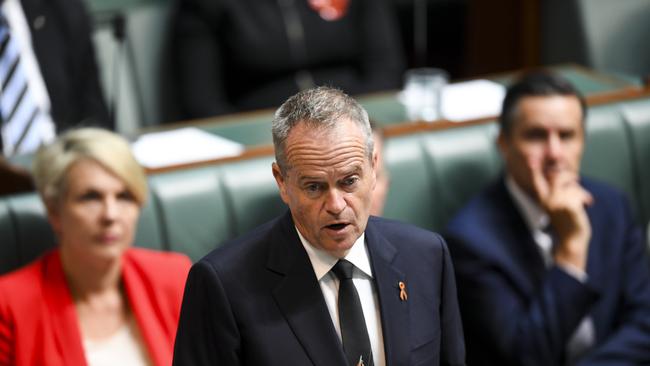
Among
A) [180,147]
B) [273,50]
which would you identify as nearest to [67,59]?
[180,147]

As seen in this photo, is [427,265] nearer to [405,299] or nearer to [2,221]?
[405,299]

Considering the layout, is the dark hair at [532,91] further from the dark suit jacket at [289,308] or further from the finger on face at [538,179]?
the dark suit jacket at [289,308]

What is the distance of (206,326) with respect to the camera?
0.95 m

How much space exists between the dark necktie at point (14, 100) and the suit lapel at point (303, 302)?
1.74 metres

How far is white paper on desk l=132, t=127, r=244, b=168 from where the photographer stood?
234 centimetres

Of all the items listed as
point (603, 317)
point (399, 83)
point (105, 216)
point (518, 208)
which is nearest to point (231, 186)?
point (105, 216)

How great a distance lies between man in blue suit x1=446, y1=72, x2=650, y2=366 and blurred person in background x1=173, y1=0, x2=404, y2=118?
3.41 feet

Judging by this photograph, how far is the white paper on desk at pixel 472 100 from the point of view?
2.64m

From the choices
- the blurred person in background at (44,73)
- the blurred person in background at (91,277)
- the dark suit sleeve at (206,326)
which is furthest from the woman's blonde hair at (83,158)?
the dark suit sleeve at (206,326)

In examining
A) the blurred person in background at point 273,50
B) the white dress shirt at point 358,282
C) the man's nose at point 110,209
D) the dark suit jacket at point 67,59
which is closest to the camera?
the white dress shirt at point 358,282

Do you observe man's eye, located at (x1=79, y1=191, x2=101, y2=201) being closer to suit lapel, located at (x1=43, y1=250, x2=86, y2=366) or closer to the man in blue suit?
suit lapel, located at (x1=43, y1=250, x2=86, y2=366)

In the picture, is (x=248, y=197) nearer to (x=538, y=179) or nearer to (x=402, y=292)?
(x=538, y=179)

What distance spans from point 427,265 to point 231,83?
236 cm

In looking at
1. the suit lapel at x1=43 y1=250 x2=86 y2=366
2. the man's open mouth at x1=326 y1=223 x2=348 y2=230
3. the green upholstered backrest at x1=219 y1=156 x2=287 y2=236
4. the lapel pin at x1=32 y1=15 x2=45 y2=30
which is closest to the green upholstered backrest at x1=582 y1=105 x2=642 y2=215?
the green upholstered backrest at x1=219 y1=156 x2=287 y2=236
